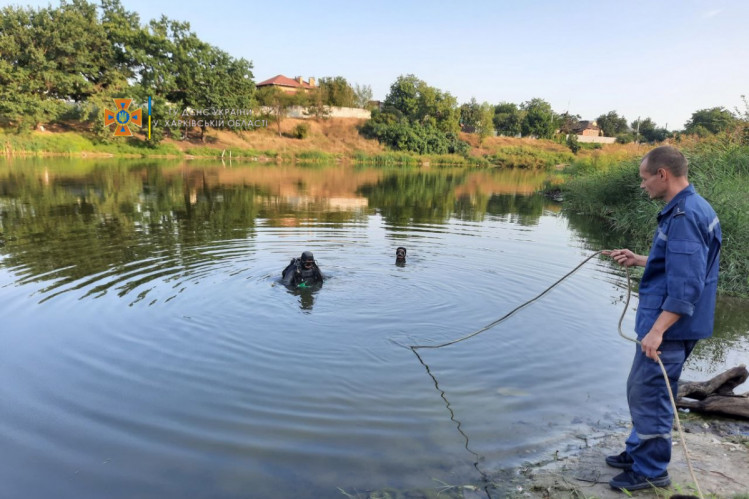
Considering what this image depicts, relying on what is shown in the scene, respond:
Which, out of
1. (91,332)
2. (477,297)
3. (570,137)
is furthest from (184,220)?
(570,137)

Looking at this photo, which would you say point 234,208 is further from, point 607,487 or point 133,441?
point 607,487

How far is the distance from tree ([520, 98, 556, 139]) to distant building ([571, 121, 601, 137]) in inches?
401

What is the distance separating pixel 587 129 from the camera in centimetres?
11631

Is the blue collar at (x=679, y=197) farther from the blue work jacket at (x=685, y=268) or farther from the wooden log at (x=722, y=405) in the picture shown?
the wooden log at (x=722, y=405)

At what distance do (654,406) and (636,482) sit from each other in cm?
64

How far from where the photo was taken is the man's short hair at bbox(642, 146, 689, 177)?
3279mm

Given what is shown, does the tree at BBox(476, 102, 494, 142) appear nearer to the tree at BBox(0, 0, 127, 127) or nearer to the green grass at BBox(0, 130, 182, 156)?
the green grass at BBox(0, 130, 182, 156)

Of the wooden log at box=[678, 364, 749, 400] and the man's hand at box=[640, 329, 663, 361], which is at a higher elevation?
the man's hand at box=[640, 329, 663, 361]

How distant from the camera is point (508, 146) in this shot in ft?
287

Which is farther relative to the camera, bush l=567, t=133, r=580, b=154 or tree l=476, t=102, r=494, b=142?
bush l=567, t=133, r=580, b=154

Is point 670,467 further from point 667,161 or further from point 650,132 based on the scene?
point 650,132

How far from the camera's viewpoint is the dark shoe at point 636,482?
3.46 m

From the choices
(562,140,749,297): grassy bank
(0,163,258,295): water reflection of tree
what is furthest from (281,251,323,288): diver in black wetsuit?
(562,140,749,297): grassy bank

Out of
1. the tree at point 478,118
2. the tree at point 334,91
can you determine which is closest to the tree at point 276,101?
the tree at point 334,91
